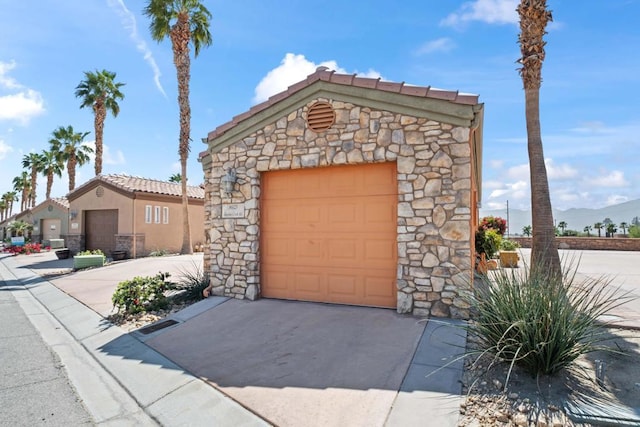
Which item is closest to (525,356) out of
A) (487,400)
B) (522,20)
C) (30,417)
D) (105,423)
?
(487,400)

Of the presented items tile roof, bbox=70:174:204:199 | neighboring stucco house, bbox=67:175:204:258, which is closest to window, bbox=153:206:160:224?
neighboring stucco house, bbox=67:175:204:258

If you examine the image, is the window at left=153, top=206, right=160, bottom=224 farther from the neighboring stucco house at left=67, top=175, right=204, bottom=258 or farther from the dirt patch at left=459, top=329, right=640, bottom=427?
the dirt patch at left=459, top=329, right=640, bottom=427

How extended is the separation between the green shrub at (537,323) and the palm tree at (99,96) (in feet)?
91.4

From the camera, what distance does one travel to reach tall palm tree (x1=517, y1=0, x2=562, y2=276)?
7.98m

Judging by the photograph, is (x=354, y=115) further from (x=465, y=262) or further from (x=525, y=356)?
(x=525, y=356)

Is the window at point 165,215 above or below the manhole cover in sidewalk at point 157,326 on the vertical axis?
above

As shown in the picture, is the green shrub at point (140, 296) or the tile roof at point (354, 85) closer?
the tile roof at point (354, 85)

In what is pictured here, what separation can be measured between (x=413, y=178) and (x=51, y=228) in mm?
32530

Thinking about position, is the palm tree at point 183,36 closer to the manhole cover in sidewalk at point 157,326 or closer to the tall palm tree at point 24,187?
the manhole cover in sidewalk at point 157,326

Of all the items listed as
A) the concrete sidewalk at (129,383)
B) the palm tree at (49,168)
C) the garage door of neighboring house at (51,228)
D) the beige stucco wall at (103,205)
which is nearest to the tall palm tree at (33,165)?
the palm tree at (49,168)

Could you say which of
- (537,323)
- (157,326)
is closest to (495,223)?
(537,323)

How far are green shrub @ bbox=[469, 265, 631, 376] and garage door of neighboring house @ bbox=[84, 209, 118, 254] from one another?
19448 mm

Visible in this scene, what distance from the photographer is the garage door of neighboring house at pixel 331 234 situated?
6.73 meters

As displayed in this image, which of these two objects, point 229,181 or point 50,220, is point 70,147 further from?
point 229,181
